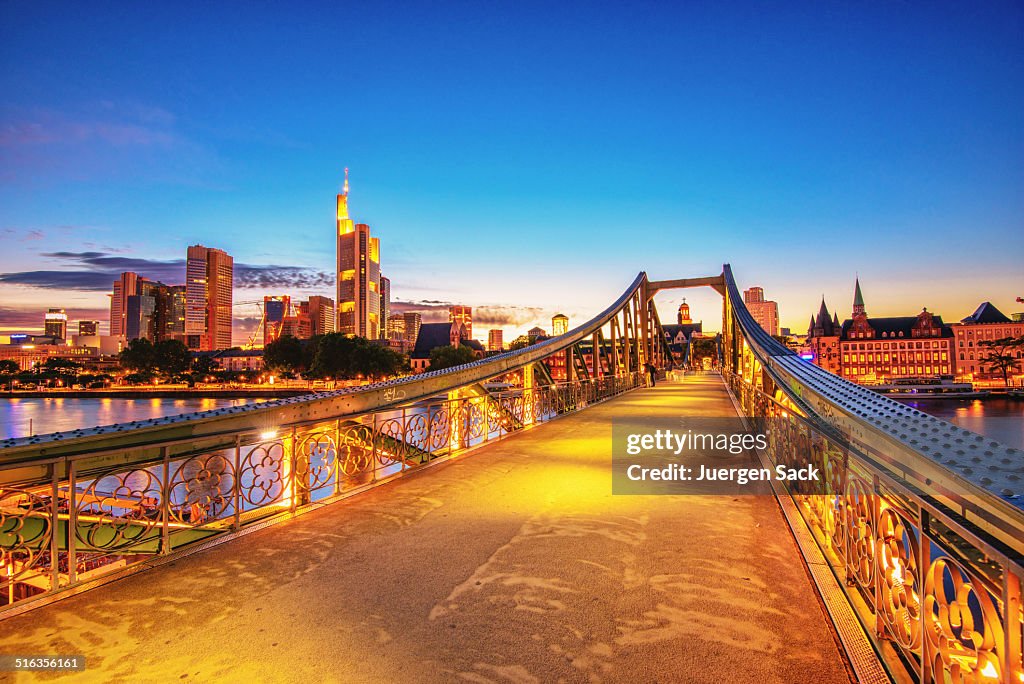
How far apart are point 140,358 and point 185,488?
9467cm

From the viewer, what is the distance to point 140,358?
8088 centimetres

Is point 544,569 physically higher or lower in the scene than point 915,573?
lower

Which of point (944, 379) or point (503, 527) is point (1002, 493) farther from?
point (944, 379)

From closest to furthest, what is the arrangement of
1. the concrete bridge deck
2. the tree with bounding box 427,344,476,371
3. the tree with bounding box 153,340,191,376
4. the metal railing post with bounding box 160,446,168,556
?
the concrete bridge deck, the metal railing post with bounding box 160,446,168,556, the tree with bounding box 427,344,476,371, the tree with bounding box 153,340,191,376

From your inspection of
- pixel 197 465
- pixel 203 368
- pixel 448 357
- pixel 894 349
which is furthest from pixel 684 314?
pixel 197 465

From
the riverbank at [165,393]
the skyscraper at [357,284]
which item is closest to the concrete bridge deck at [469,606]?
the riverbank at [165,393]

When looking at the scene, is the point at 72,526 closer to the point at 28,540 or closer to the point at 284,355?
the point at 28,540

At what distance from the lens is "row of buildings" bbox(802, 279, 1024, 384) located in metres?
76.3

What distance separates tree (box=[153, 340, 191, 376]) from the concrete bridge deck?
94.3m

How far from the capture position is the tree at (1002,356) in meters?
72.0

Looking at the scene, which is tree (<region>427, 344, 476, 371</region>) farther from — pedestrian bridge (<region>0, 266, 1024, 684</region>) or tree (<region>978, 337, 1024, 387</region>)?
tree (<region>978, 337, 1024, 387</region>)

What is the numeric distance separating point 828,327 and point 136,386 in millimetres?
121617

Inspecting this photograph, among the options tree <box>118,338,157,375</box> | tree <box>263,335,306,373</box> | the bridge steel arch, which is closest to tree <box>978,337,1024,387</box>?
the bridge steel arch

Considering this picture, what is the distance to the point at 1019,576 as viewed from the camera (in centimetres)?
129
